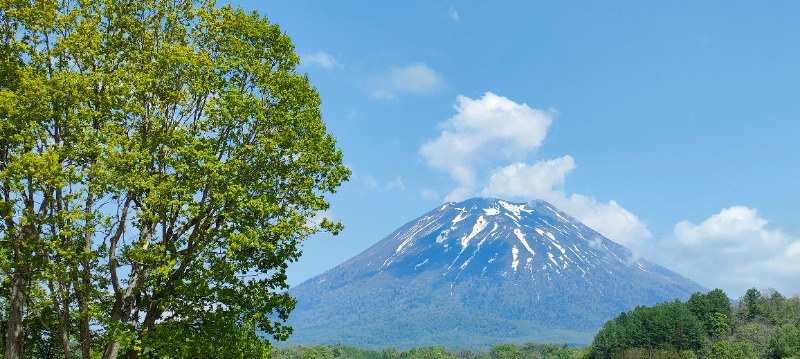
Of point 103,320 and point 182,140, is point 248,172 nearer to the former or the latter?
point 182,140

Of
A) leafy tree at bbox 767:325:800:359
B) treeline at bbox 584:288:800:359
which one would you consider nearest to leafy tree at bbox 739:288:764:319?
treeline at bbox 584:288:800:359

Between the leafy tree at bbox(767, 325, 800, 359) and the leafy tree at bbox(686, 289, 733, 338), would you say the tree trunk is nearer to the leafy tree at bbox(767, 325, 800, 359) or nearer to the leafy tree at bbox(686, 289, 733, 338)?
the leafy tree at bbox(767, 325, 800, 359)

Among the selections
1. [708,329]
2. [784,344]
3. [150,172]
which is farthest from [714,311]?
[150,172]

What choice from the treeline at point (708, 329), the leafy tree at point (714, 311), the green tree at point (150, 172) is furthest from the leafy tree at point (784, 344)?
the green tree at point (150, 172)

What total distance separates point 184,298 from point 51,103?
5967mm

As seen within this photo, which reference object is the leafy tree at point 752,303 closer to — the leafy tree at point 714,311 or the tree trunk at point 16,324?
the leafy tree at point 714,311

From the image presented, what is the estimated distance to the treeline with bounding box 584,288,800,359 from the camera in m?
111

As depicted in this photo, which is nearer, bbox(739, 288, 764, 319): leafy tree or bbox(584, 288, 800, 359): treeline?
bbox(584, 288, 800, 359): treeline

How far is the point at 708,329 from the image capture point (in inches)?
5207

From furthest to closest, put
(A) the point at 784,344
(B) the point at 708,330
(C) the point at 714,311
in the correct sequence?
1. (C) the point at 714,311
2. (B) the point at 708,330
3. (A) the point at 784,344

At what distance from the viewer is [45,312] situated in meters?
16.9

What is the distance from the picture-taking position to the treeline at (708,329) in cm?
11075

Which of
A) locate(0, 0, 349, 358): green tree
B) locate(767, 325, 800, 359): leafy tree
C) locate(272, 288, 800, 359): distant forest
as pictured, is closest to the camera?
locate(0, 0, 349, 358): green tree

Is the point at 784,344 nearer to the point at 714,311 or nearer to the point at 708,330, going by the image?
the point at 708,330
